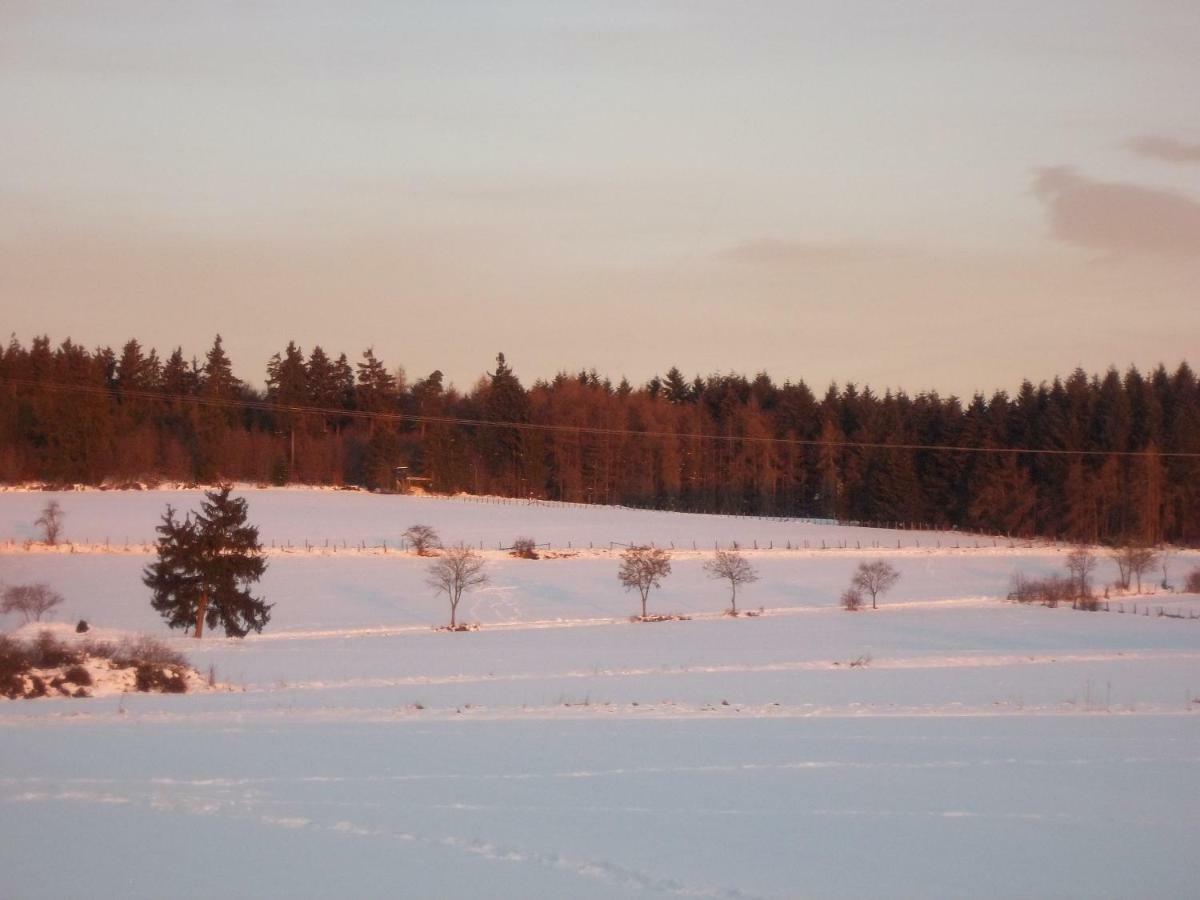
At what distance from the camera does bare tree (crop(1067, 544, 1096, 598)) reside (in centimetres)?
5378

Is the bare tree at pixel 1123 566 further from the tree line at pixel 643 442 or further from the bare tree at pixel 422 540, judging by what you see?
the bare tree at pixel 422 540

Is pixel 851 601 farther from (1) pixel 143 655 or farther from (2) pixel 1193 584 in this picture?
(1) pixel 143 655

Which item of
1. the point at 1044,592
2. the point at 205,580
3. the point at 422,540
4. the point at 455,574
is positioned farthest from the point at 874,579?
the point at 205,580

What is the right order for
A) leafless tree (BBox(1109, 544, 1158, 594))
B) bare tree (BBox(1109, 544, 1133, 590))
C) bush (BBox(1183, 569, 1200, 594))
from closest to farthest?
bush (BBox(1183, 569, 1200, 594)) < bare tree (BBox(1109, 544, 1133, 590)) < leafless tree (BBox(1109, 544, 1158, 594))

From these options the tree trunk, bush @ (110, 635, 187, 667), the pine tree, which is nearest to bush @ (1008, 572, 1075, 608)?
the pine tree

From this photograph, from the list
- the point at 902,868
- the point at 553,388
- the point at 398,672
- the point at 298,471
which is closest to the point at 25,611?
the point at 398,672

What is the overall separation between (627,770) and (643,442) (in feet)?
312

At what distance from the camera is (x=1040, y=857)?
11062mm

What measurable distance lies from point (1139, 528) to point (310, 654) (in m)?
69.9

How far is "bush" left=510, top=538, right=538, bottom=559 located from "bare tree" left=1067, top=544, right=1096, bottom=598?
2728 cm

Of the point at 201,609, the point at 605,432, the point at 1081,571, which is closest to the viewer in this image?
the point at 201,609

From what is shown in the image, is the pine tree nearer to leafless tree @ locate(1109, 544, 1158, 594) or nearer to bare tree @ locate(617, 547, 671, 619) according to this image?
bare tree @ locate(617, 547, 671, 619)

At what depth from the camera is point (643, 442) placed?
109938mm

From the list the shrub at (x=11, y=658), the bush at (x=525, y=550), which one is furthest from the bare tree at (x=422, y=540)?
the shrub at (x=11, y=658)
